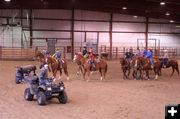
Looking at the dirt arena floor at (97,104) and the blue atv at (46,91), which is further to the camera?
the blue atv at (46,91)

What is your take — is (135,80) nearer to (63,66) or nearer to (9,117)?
(63,66)

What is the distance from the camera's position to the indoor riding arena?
427 inches

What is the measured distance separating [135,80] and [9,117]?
12.2 meters

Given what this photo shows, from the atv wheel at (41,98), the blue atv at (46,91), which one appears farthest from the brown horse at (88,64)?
the atv wheel at (41,98)

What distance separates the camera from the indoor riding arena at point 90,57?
10852 millimetres

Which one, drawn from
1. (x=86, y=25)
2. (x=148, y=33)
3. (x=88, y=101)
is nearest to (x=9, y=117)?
(x=88, y=101)

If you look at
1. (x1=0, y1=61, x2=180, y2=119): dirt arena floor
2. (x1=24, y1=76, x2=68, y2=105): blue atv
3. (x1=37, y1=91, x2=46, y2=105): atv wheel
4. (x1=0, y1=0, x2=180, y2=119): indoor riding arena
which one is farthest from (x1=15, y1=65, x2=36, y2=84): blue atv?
(x1=37, y1=91, x2=46, y2=105): atv wheel

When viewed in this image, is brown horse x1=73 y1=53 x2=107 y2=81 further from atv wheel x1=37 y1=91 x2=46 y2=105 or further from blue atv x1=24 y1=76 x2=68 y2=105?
atv wheel x1=37 y1=91 x2=46 y2=105

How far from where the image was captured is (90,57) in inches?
→ 755

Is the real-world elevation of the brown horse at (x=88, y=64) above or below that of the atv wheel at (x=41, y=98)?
above

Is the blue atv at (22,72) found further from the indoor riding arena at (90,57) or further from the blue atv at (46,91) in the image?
the blue atv at (46,91)

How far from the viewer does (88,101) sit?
12.0 meters

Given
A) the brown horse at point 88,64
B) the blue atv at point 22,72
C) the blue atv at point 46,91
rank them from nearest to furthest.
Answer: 1. the blue atv at point 46,91
2. the blue atv at point 22,72
3. the brown horse at point 88,64

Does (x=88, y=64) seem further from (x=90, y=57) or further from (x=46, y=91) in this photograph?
(x=46, y=91)
